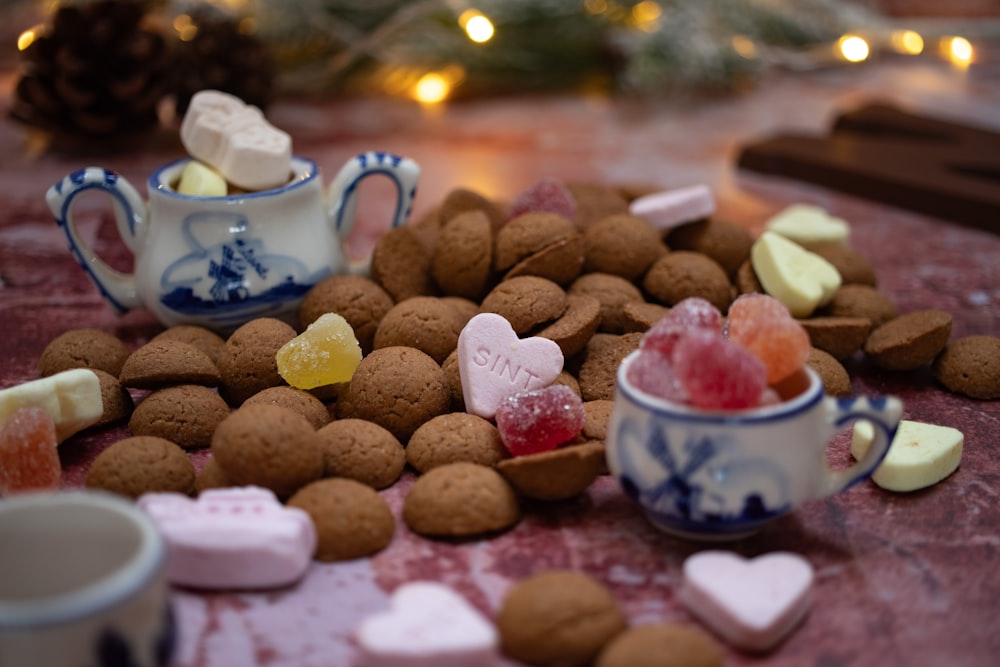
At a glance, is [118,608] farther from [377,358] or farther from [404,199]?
[404,199]

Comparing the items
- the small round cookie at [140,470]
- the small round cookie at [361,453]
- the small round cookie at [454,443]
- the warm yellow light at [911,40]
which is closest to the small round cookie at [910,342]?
the small round cookie at [454,443]

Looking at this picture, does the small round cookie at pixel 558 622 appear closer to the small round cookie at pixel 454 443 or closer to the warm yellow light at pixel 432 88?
the small round cookie at pixel 454 443

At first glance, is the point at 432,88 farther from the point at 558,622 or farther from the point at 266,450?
the point at 558,622

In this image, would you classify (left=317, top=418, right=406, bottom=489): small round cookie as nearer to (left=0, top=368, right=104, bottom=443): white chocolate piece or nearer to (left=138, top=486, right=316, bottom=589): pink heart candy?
(left=138, top=486, right=316, bottom=589): pink heart candy

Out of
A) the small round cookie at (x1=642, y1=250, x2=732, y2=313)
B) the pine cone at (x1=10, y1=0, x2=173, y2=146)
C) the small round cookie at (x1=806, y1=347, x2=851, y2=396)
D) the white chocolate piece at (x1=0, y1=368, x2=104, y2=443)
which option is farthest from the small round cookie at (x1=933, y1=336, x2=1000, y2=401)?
the pine cone at (x1=10, y1=0, x2=173, y2=146)

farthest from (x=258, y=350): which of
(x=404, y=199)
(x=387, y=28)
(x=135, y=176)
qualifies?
(x=387, y=28)

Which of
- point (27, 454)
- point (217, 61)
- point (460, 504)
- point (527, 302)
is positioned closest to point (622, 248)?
point (527, 302)
